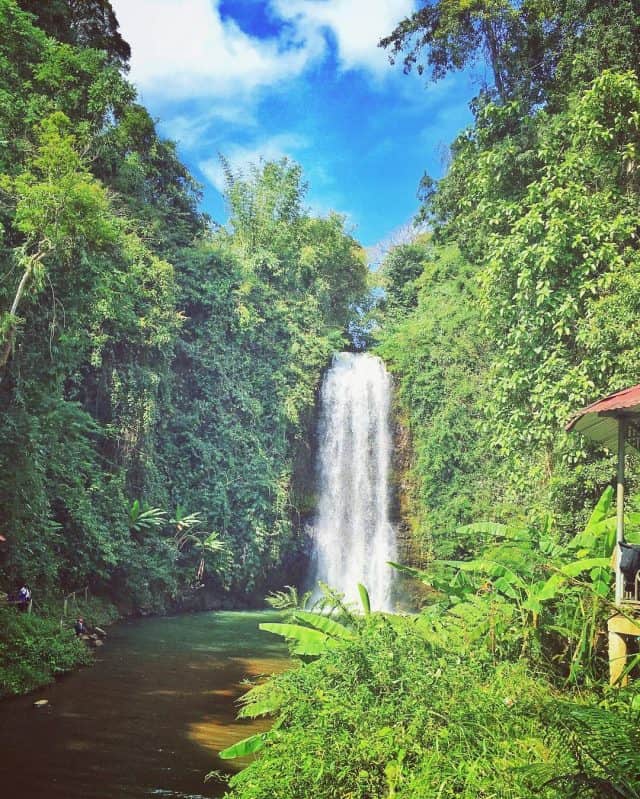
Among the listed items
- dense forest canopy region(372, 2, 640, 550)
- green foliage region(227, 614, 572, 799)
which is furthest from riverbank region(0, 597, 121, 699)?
dense forest canopy region(372, 2, 640, 550)

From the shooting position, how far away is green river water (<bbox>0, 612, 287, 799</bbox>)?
18.4 feet

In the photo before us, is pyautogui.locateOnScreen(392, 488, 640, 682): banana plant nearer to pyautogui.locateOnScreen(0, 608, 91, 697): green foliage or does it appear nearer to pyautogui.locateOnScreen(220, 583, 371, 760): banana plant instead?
pyautogui.locateOnScreen(220, 583, 371, 760): banana plant

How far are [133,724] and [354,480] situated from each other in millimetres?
12463

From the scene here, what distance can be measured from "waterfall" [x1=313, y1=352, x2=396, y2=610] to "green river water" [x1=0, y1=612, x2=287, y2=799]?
270 inches

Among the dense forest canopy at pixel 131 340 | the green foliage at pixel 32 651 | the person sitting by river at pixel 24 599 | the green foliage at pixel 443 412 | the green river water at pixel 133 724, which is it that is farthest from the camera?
the green foliage at pixel 443 412

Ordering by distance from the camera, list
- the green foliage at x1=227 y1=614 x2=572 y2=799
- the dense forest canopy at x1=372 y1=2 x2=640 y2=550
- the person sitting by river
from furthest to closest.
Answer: the dense forest canopy at x1=372 y1=2 x2=640 y2=550
the person sitting by river
the green foliage at x1=227 y1=614 x2=572 y2=799

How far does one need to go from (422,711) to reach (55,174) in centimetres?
929

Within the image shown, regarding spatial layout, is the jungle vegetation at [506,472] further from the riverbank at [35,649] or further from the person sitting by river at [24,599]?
the person sitting by river at [24,599]

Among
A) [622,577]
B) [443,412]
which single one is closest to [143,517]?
[443,412]

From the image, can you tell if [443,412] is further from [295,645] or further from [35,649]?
[295,645]

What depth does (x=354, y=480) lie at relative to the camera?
19.2 m

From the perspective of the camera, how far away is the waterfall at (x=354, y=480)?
60.3 feet

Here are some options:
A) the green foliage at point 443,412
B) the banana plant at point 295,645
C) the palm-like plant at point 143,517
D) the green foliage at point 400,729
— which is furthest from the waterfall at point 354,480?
the green foliage at point 400,729

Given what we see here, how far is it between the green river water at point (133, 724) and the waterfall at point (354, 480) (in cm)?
686
